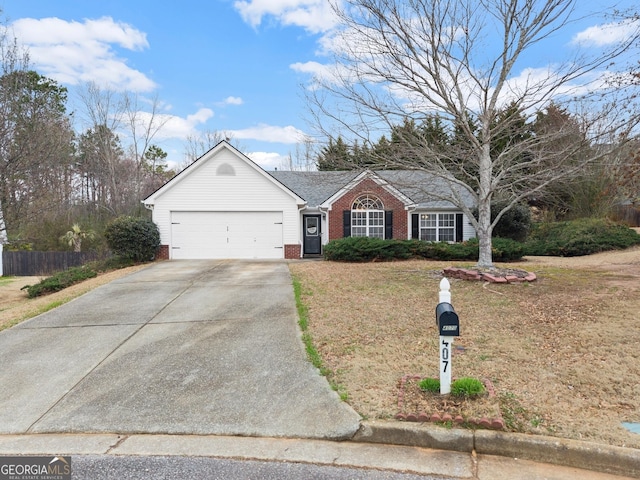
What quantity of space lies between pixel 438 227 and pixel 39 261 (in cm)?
2029

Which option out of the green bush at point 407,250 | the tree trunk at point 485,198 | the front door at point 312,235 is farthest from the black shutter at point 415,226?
the tree trunk at point 485,198

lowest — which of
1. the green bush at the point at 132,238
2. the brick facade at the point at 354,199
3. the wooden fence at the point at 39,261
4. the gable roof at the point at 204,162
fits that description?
the wooden fence at the point at 39,261

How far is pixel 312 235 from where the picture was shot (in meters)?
19.2

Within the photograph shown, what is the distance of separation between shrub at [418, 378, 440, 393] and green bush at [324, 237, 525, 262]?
11386 mm

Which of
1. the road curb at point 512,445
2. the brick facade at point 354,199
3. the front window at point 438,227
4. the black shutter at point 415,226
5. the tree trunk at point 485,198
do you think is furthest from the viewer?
the front window at point 438,227

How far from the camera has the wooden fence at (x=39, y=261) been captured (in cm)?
2034

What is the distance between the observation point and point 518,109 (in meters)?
10.0

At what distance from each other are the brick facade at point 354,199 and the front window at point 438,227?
2.93 ft

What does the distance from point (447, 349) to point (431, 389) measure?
516 mm

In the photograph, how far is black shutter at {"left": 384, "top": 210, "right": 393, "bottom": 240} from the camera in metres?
18.6

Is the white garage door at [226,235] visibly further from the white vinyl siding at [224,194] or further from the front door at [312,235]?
the front door at [312,235]

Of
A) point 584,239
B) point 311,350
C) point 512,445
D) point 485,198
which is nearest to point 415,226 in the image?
point 584,239

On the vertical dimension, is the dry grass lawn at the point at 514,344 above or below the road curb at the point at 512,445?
above

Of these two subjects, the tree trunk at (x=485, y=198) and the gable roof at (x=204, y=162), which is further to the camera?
the gable roof at (x=204, y=162)
